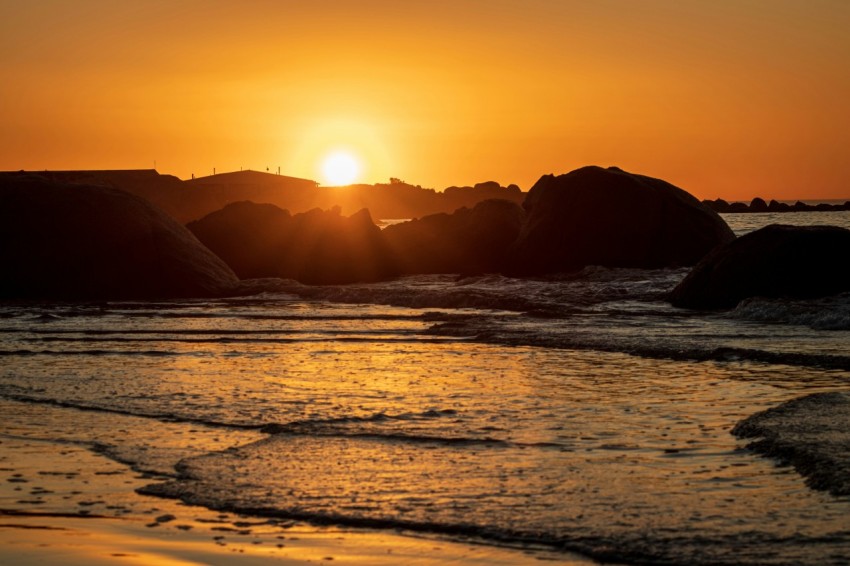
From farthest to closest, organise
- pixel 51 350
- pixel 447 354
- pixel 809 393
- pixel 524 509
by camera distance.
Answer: pixel 51 350
pixel 447 354
pixel 809 393
pixel 524 509

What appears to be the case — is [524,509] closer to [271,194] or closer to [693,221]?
[693,221]

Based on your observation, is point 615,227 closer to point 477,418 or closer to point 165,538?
point 477,418

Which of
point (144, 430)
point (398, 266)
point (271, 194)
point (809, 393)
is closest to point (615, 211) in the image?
point (398, 266)

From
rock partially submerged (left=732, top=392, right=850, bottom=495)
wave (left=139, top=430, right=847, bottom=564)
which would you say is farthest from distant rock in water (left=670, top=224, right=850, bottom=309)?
wave (left=139, top=430, right=847, bottom=564)

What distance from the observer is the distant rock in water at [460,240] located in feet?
113

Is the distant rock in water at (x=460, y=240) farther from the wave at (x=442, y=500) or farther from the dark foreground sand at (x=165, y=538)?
the dark foreground sand at (x=165, y=538)

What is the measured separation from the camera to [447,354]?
1324 cm

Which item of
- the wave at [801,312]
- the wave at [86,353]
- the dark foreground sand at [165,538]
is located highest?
the wave at [801,312]

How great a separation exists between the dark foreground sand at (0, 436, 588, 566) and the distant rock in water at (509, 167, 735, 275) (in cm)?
2603

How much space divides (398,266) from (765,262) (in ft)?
51.7

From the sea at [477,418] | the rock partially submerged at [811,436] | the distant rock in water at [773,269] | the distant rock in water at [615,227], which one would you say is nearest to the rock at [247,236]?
the distant rock in water at [615,227]

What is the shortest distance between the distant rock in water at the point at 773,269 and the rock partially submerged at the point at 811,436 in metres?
10.0

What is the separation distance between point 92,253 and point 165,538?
69.8ft

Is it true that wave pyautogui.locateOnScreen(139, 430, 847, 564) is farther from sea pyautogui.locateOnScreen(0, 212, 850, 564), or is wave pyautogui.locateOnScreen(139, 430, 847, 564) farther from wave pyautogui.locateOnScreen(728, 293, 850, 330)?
wave pyautogui.locateOnScreen(728, 293, 850, 330)
